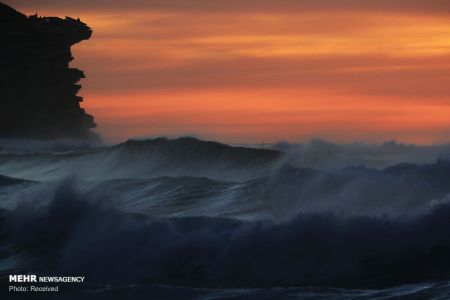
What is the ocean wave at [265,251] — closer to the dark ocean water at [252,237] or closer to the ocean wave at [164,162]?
the dark ocean water at [252,237]

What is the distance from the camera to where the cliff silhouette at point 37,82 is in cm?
6762

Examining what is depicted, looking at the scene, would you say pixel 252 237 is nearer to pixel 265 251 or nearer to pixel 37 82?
pixel 265 251

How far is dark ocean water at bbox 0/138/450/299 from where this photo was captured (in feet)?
42.1

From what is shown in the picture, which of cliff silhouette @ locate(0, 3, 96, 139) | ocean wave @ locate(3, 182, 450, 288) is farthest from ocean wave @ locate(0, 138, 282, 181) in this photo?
cliff silhouette @ locate(0, 3, 96, 139)

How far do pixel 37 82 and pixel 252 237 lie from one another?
56512 mm

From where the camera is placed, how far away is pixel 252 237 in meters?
14.1

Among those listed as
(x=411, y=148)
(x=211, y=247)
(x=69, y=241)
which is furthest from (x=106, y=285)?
(x=411, y=148)

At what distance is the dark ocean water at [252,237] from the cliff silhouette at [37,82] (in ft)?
154

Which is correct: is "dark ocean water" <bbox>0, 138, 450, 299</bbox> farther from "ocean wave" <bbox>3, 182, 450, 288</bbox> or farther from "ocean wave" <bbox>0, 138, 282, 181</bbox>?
"ocean wave" <bbox>0, 138, 282, 181</bbox>

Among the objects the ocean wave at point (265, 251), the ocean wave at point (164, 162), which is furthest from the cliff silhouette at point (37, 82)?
the ocean wave at point (265, 251)

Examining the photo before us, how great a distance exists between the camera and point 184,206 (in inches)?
753

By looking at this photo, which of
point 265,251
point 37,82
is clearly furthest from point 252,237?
point 37,82

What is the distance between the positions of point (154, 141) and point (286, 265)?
60.5ft

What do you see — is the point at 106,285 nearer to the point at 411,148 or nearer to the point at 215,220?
the point at 215,220
